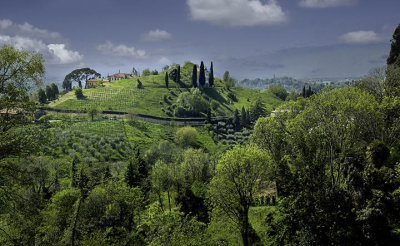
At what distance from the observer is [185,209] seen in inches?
1873

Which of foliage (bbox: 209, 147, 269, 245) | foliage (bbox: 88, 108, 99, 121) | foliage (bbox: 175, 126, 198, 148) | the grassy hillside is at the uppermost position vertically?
the grassy hillside

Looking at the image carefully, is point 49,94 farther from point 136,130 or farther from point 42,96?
point 136,130

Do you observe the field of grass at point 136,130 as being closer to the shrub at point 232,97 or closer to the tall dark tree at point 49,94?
the tall dark tree at point 49,94

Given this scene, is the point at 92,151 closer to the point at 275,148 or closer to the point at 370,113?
the point at 275,148

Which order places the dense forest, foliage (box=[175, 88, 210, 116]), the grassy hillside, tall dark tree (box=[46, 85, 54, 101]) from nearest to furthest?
1. the dense forest
2. the grassy hillside
3. foliage (box=[175, 88, 210, 116])
4. tall dark tree (box=[46, 85, 54, 101])

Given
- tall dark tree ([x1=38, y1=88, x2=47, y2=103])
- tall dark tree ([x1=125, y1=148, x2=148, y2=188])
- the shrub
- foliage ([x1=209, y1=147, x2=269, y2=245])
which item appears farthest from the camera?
the shrub

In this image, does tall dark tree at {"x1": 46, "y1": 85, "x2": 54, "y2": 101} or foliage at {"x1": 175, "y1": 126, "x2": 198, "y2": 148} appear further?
tall dark tree at {"x1": 46, "y1": 85, "x2": 54, "y2": 101}

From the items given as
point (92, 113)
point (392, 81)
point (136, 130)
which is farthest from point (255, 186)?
point (92, 113)

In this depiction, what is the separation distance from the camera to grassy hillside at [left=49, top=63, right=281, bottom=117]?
147m

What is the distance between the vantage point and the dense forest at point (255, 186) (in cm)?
1467

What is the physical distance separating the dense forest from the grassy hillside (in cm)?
10180

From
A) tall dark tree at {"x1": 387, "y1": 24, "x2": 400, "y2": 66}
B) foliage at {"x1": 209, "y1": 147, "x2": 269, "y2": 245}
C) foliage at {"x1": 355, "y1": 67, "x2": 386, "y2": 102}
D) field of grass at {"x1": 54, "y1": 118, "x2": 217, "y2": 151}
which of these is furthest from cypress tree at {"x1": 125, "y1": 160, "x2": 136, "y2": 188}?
tall dark tree at {"x1": 387, "y1": 24, "x2": 400, "y2": 66}

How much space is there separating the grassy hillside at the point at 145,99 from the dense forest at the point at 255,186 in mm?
101799

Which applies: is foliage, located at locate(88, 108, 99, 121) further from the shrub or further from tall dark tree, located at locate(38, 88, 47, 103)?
the shrub
